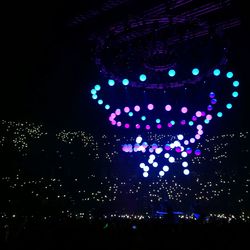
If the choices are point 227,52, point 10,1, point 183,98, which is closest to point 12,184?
point 183,98

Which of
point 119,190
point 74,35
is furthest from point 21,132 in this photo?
point 74,35

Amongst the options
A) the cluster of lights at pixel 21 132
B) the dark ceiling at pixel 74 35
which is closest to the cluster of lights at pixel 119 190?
the cluster of lights at pixel 21 132

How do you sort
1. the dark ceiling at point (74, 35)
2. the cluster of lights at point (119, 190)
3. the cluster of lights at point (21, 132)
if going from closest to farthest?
the dark ceiling at point (74, 35) → the cluster of lights at point (21, 132) → the cluster of lights at point (119, 190)

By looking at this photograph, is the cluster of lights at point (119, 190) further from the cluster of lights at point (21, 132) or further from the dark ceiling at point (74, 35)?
the dark ceiling at point (74, 35)

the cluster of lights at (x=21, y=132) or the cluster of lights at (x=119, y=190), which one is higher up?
the cluster of lights at (x=21, y=132)

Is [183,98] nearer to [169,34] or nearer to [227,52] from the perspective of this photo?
[227,52]

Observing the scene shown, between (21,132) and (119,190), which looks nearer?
(21,132)

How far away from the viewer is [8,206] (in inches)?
379

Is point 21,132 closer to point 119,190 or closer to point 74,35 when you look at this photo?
point 119,190

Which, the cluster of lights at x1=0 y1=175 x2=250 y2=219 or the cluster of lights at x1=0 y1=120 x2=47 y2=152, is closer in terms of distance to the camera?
the cluster of lights at x1=0 y1=120 x2=47 y2=152

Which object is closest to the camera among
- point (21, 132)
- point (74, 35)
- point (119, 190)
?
point (74, 35)

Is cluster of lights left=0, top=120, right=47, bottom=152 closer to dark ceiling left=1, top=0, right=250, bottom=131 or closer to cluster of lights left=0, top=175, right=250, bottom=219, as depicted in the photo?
cluster of lights left=0, top=175, right=250, bottom=219

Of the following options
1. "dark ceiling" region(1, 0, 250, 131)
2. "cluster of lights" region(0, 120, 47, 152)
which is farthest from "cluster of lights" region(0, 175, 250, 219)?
"dark ceiling" region(1, 0, 250, 131)

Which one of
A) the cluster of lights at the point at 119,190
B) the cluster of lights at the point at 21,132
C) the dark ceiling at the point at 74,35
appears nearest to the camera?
the dark ceiling at the point at 74,35
